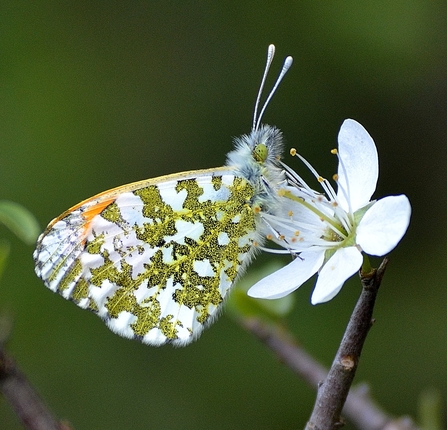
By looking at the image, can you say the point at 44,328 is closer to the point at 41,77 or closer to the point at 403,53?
the point at 41,77

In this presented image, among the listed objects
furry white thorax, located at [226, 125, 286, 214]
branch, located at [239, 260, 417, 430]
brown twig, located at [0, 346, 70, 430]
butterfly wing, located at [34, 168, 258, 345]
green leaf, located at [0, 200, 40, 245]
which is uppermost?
furry white thorax, located at [226, 125, 286, 214]

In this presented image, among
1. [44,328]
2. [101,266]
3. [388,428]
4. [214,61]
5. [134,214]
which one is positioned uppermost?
[214,61]

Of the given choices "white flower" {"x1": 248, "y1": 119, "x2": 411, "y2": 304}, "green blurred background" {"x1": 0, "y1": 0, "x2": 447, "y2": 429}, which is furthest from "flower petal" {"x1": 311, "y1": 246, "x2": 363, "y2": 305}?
"green blurred background" {"x1": 0, "y1": 0, "x2": 447, "y2": 429}

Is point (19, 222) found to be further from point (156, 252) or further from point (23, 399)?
point (156, 252)

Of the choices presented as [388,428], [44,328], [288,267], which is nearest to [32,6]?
[44,328]

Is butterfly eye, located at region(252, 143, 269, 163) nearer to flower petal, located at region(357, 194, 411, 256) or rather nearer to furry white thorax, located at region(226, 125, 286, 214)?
furry white thorax, located at region(226, 125, 286, 214)

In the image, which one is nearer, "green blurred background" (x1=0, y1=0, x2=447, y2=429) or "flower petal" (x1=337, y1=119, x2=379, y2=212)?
"flower petal" (x1=337, y1=119, x2=379, y2=212)

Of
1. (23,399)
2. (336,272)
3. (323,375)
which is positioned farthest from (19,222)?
(323,375)
